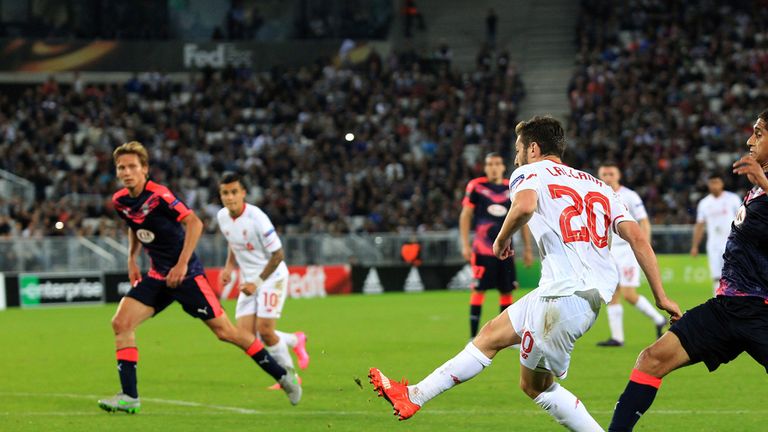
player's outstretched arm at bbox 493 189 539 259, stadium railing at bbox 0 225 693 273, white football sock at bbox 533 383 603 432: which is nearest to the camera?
player's outstretched arm at bbox 493 189 539 259

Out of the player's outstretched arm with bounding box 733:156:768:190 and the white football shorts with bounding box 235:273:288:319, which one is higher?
the player's outstretched arm with bounding box 733:156:768:190

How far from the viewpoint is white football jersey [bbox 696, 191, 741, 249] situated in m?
18.9

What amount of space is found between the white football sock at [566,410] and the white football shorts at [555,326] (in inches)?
8.8

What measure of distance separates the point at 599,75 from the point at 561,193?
33.1 meters

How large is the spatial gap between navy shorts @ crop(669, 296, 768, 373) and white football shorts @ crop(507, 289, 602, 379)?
0.53 meters

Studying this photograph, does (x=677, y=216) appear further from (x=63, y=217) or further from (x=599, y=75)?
(x=63, y=217)

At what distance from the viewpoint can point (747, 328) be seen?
667cm

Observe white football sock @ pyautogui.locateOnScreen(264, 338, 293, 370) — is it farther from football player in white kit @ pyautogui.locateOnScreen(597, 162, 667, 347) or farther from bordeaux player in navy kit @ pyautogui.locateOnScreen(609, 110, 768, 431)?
bordeaux player in navy kit @ pyautogui.locateOnScreen(609, 110, 768, 431)

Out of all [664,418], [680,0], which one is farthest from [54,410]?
[680,0]

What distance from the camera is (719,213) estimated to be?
19.0m

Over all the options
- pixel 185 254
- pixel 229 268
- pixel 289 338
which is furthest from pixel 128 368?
pixel 289 338

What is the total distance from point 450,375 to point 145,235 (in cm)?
392

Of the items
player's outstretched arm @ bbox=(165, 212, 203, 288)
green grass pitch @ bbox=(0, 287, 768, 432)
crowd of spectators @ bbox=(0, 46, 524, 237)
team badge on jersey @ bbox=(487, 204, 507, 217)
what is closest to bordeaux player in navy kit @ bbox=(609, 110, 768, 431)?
green grass pitch @ bbox=(0, 287, 768, 432)

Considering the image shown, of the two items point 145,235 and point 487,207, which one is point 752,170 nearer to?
point 145,235
